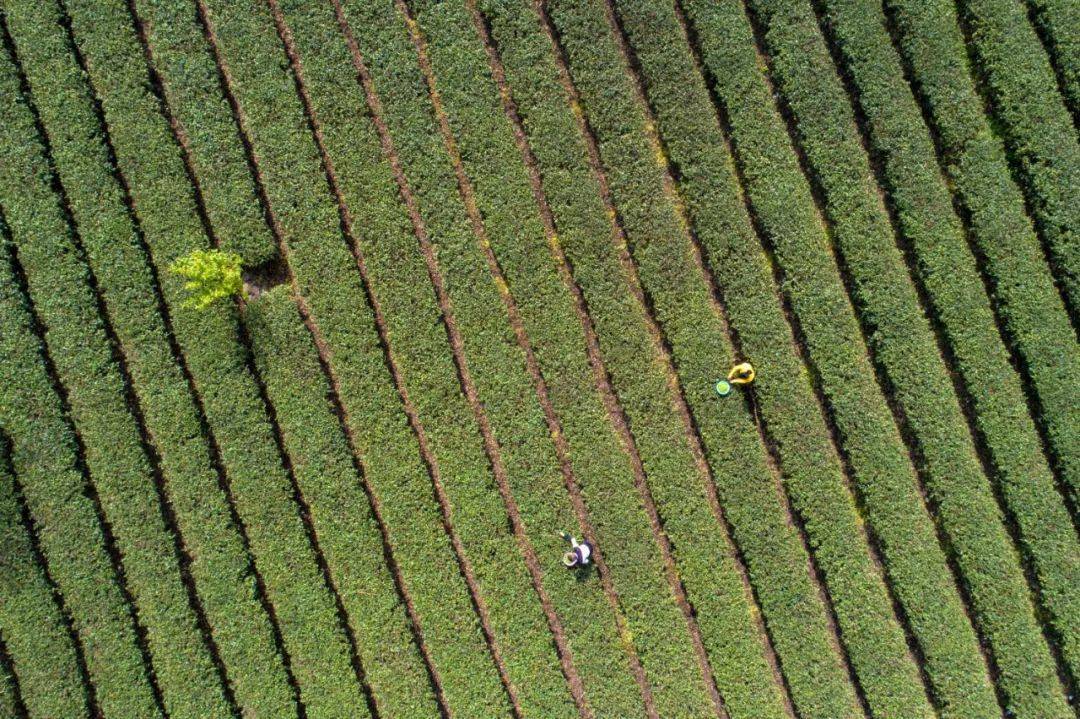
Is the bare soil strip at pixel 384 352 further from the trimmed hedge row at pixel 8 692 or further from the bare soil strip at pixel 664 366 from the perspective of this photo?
the trimmed hedge row at pixel 8 692

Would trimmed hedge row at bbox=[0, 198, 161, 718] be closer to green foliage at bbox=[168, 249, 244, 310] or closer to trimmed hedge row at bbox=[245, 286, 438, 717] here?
green foliage at bbox=[168, 249, 244, 310]

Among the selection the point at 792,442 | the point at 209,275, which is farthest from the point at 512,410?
the point at 209,275

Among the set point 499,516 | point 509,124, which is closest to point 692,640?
point 499,516

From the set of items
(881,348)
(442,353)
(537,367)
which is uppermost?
(442,353)

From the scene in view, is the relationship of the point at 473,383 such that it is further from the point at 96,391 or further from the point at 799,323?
the point at 96,391

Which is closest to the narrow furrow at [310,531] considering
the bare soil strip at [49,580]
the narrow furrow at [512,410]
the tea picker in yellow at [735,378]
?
the narrow furrow at [512,410]
